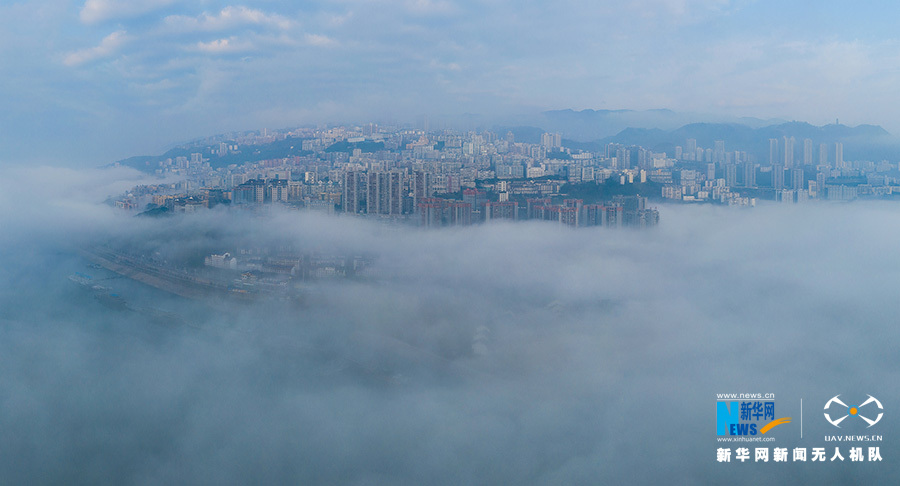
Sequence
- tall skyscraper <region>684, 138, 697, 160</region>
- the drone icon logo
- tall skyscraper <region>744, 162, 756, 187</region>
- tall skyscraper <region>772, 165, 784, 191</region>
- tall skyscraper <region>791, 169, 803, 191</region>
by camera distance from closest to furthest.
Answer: the drone icon logo → tall skyscraper <region>791, 169, 803, 191</region> → tall skyscraper <region>772, 165, 784, 191</region> → tall skyscraper <region>744, 162, 756, 187</region> → tall skyscraper <region>684, 138, 697, 160</region>

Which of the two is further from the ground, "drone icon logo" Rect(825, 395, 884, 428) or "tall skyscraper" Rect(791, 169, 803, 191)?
"tall skyscraper" Rect(791, 169, 803, 191)

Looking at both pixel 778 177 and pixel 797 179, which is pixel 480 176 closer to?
pixel 778 177

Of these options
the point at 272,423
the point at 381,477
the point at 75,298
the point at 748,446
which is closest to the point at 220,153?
the point at 75,298

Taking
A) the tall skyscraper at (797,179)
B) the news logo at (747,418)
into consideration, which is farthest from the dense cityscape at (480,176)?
the news logo at (747,418)

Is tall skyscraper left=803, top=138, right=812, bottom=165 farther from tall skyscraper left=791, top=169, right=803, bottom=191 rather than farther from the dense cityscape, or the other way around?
tall skyscraper left=791, top=169, right=803, bottom=191

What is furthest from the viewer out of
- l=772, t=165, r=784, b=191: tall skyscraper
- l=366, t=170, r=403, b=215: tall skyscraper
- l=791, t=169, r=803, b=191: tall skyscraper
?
l=772, t=165, r=784, b=191: tall skyscraper

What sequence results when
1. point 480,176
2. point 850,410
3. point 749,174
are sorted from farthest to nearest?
point 480,176 → point 749,174 → point 850,410

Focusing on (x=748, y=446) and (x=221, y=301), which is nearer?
(x=748, y=446)

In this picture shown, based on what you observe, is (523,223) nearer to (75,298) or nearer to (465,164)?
(465,164)

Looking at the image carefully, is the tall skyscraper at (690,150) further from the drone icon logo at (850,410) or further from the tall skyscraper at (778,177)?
the drone icon logo at (850,410)

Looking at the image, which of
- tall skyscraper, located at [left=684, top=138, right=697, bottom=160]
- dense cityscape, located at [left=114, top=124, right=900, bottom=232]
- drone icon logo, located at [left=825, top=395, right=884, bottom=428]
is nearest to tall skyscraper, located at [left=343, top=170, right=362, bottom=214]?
dense cityscape, located at [left=114, top=124, right=900, bottom=232]

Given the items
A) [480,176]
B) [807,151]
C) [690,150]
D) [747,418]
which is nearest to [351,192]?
[480,176]
